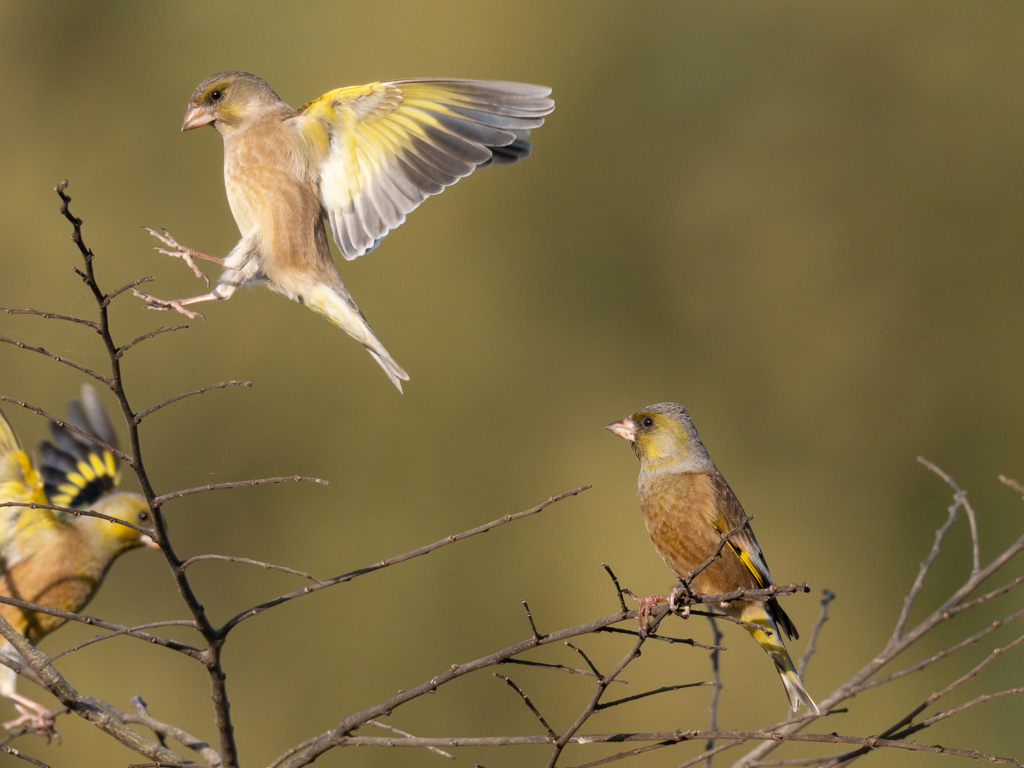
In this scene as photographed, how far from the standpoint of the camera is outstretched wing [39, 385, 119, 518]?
14.9 ft

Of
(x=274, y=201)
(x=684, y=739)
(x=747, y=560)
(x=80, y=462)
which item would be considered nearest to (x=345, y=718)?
(x=684, y=739)

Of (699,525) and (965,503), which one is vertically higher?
(699,525)

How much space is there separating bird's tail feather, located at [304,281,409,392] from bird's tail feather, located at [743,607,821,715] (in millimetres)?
1596

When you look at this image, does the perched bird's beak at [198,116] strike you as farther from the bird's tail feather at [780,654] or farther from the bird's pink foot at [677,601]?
the bird's tail feather at [780,654]

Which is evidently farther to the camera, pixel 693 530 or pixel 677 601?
pixel 693 530

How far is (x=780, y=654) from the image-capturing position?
3.51 meters

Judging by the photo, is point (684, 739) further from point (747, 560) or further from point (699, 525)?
point (747, 560)

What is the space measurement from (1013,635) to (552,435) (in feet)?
14.9

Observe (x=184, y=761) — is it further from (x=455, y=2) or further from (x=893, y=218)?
(x=893, y=218)

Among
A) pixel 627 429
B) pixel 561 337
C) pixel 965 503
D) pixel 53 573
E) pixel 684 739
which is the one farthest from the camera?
pixel 561 337

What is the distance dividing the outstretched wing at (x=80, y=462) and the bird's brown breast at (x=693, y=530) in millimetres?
2552

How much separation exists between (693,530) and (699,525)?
0.03m

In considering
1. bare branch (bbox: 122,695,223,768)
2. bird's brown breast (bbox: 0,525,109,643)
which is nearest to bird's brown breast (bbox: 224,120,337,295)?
bare branch (bbox: 122,695,223,768)

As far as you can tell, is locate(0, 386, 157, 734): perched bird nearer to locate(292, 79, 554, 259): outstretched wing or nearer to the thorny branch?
the thorny branch
